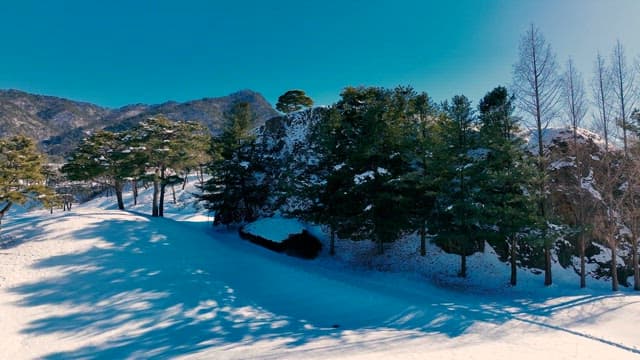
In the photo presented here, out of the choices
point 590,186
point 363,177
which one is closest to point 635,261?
point 590,186

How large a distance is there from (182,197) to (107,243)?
1996 inches

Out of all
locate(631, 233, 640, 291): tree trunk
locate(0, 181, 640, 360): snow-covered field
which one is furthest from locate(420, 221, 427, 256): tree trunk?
locate(631, 233, 640, 291): tree trunk

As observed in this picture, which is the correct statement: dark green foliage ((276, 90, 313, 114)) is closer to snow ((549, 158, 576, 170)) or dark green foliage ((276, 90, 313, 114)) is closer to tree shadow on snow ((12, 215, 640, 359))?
tree shadow on snow ((12, 215, 640, 359))

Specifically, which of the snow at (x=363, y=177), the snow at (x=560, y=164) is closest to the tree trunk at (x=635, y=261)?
the snow at (x=560, y=164)

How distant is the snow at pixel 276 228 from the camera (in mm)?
24750

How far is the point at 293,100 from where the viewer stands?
49.6 meters

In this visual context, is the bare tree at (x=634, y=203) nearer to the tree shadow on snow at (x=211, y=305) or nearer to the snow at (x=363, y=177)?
the tree shadow on snow at (x=211, y=305)

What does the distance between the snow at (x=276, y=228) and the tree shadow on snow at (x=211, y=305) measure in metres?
3.56

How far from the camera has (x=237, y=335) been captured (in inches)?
452

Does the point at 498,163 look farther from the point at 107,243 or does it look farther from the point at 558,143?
the point at 107,243

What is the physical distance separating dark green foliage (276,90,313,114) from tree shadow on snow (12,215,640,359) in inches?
1292

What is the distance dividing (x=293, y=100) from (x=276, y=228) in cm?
2864

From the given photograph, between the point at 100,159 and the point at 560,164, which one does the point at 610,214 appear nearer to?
the point at 560,164

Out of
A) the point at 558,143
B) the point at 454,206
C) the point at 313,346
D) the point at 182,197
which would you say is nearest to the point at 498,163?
the point at 454,206
